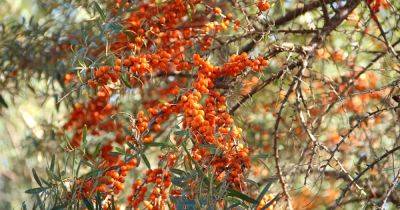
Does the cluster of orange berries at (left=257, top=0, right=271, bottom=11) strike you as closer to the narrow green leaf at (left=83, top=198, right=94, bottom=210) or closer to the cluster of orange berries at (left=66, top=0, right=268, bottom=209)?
the cluster of orange berries at (left=66, top=0, right=268, bottom=209)

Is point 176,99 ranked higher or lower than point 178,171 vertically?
higher

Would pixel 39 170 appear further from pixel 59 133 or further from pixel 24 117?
pixel 24 117

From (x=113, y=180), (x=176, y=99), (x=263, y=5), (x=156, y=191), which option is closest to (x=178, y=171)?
(x=156, y=191)

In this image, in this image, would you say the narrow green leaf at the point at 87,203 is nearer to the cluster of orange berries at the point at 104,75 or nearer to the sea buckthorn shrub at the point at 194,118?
the sea buckthorn shrub at the point at 194,118

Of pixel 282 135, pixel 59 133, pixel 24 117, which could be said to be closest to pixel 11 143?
pixel 24 117

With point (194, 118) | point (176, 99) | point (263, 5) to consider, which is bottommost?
point (194, 118)

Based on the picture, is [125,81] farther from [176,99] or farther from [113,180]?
[113,180]

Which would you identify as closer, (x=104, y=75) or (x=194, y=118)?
(x=194, y=118)

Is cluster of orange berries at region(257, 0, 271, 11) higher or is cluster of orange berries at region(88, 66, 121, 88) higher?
cluster of orange berries at region(257, 0, 271, 11)

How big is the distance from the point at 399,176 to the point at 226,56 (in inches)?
34.3

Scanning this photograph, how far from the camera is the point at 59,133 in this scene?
4055 mm

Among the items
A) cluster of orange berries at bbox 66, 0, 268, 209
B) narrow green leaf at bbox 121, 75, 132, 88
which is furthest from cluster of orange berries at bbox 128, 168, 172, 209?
narrow green leaf at bbox 121, 75, 132, 88

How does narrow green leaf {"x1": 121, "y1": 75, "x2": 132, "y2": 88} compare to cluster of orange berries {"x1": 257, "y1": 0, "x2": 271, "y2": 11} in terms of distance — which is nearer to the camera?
narrow green leaf {"x1": 121, "y1": 75, "x2": 132, "y2": 88}

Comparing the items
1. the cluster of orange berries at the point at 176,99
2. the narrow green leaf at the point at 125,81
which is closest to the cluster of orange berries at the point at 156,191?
the cluster of orange berries at the point at 176,99
